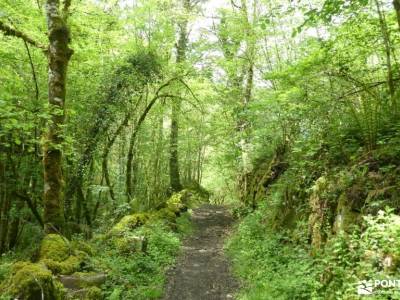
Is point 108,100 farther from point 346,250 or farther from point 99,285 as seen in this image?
point 346,250

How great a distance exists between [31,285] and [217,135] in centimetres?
1330

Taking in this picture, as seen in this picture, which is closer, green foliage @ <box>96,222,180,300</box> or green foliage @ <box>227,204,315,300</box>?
green foliage @ <box>227,204,315,300</box>

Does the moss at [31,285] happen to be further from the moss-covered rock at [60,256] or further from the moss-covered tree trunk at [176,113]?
the moss-covered tree trunk at [176,113]

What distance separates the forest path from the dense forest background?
1.03 feet

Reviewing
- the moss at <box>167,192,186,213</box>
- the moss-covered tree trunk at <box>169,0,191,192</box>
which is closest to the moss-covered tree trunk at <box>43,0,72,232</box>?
the moss at <box>167,192,186,213</box>

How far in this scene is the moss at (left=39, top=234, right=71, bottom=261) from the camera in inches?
257

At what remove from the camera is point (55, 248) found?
263 inches

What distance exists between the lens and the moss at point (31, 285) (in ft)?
14.9

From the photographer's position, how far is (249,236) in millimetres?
9234

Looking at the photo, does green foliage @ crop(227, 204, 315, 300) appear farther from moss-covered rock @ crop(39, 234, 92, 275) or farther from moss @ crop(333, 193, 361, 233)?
moss-covered rock @ crop(39, 234, 92, 275)

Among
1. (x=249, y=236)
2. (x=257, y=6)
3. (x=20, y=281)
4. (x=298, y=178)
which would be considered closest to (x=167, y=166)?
(x=257, y=6)

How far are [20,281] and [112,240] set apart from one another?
12.8 ft

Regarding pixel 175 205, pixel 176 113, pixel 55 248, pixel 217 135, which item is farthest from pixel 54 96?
pixel 217 135

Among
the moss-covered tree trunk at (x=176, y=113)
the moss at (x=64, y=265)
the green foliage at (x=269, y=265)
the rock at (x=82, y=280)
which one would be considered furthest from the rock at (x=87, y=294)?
the moss-covered tree trunk at (x=176, y=113)
